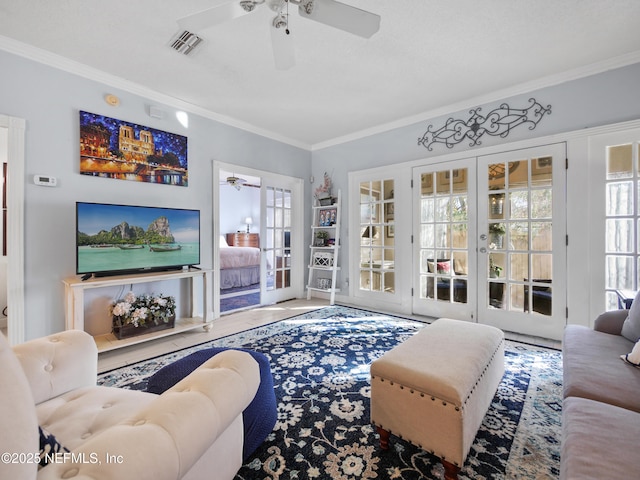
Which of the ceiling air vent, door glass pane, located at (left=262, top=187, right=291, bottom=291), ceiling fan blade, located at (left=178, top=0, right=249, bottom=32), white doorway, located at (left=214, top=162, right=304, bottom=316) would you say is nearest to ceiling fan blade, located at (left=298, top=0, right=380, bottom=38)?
ceiling fan blade, located at (left=178, top=0, right=249, bottom=32)

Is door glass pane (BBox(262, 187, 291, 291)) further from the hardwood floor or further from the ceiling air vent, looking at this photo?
the ceiling air vent

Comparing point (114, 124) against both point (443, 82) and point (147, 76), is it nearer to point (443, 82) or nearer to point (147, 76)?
point (147, 76)

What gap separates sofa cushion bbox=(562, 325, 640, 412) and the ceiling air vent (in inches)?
125

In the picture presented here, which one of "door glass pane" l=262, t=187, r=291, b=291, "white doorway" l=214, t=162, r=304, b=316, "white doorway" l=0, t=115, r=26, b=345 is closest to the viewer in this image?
"white doorway" l=0, t=115, r=26, b=345

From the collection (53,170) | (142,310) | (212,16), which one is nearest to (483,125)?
(212,16)

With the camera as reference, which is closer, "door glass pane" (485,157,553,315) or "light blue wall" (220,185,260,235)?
"door glass pane" (485,157,553,315)

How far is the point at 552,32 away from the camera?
225 cm

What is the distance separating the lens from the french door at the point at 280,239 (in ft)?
14.6

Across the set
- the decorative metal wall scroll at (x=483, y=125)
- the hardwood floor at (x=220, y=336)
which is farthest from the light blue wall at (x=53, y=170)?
the decorative metal wall scroll at (x=483, y=125)

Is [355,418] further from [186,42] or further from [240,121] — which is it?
[240,121]

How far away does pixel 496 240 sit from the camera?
330 centimetres

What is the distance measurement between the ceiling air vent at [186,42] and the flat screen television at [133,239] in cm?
148

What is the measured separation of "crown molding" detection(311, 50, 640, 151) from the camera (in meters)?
2.61

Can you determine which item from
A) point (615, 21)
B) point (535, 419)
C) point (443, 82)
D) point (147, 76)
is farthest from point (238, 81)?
point (535, 419)
